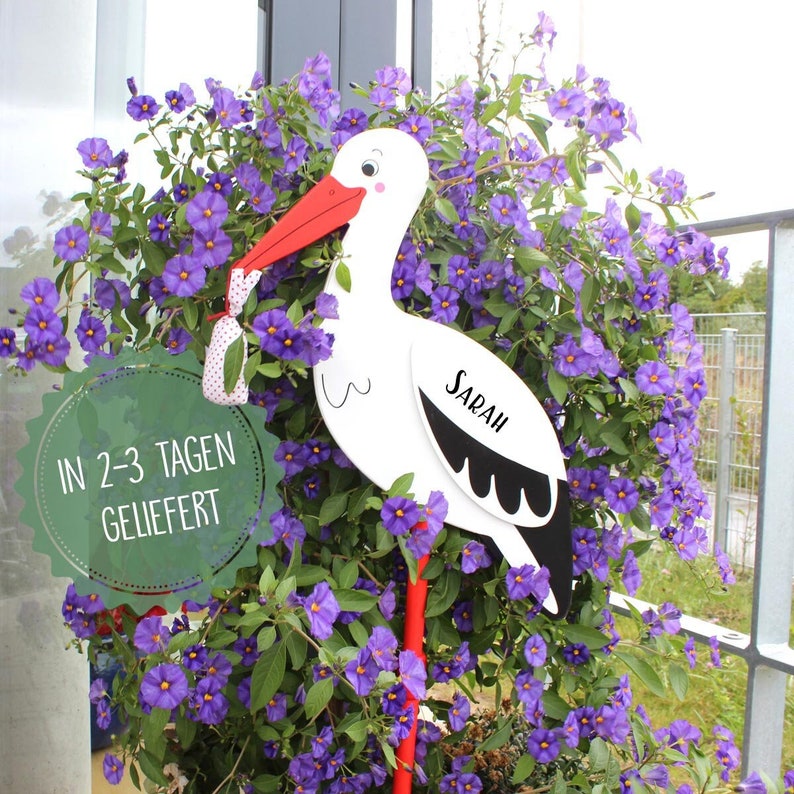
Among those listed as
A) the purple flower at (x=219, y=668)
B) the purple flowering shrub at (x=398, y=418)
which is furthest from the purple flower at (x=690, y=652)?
the purple flower at (x=219, y=668)

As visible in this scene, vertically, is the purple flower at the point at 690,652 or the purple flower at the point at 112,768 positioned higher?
the purple flower at the point at 690,652

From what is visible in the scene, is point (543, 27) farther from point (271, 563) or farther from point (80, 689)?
point (80, 689)

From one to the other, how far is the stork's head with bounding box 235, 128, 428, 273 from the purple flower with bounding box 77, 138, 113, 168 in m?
0.24

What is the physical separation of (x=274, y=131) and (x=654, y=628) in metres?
0.74

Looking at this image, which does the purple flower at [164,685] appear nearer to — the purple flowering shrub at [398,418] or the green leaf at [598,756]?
the purple flowering shrub at [398,418]

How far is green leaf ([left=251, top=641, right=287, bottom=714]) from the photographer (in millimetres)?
826

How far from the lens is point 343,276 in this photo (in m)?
0.86

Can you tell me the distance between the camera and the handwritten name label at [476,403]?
2.83ft

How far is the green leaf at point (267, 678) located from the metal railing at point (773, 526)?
0.72 metres

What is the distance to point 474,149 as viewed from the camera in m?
0.97

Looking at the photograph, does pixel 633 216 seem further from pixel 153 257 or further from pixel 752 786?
pixel 752 786

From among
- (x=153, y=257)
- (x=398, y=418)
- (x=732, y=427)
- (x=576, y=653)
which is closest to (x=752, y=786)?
(x=576, y=653)

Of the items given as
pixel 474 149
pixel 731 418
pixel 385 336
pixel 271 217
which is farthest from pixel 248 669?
pixel 731 418

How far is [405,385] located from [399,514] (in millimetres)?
134
